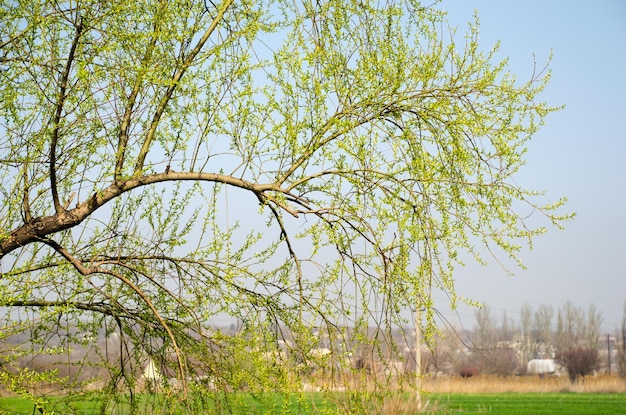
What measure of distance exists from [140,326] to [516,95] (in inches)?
Answer: 117

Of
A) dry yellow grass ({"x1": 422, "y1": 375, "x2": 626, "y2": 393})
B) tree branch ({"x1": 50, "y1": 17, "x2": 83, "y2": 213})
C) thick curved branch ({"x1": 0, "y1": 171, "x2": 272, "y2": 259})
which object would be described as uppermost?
tree branch ({"x1": 50, "y1": 17, "x2": 83, "y2": 213})

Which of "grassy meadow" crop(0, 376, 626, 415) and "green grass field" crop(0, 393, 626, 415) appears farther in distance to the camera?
"green grass field" crop(0, 393, 626, 415)

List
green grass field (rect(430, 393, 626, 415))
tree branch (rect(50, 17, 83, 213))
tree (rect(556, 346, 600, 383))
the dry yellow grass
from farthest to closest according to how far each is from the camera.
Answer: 1. tree (rect(556, 346, 600, 383))
2. the dry yellow grass
3. green grass field (rect(430, 393, 626, 415))
4. tree branch (rect(50, 17, 83, 213))

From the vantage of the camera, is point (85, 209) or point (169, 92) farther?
point (85, 209)

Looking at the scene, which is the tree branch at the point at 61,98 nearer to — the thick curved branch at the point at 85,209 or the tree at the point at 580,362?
the thick curved branch at the point at 85,209

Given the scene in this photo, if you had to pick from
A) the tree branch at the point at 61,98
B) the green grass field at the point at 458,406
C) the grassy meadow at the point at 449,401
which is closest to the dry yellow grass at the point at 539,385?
the grassy meadow at the point at 449,401

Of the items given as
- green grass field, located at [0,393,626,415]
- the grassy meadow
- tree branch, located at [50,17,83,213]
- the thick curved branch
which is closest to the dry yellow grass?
the grassy meadow

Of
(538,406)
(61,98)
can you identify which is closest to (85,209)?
(61,98)

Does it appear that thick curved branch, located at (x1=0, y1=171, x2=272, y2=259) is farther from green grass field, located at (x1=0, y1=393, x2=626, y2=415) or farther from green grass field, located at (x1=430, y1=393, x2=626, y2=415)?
green grass field, located at (x1=430, y1=393, x2=626, y2=415)

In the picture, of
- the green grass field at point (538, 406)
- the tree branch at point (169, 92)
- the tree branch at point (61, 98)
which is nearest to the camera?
the tree branch at point (61, 98)

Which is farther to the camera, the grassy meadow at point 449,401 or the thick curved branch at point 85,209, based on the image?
the thick curved branch at point 85,209

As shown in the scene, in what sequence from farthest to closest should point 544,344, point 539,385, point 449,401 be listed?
point 544,344
point 539,385
point 449,401

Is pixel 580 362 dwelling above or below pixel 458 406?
below

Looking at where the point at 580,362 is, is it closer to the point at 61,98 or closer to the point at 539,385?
the point at 539,385
